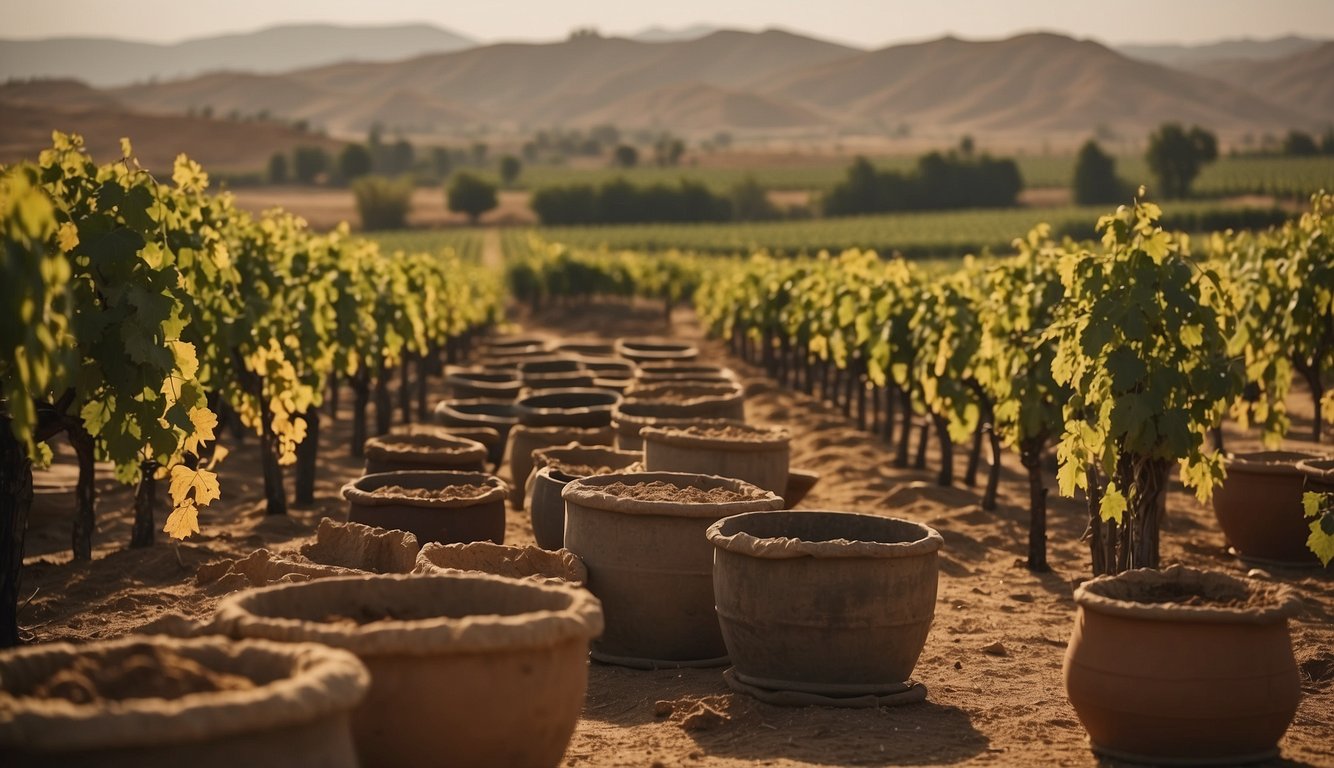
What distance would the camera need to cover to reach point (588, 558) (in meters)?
7.56

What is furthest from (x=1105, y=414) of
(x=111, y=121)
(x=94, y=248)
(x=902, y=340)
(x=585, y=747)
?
(x=111, y=121)

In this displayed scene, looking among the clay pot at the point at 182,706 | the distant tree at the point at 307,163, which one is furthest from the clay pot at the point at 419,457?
Answer: the distant tree at the point at 307,163

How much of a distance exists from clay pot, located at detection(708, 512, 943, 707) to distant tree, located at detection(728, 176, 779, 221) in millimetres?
84459

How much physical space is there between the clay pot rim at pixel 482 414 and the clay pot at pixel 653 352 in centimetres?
563

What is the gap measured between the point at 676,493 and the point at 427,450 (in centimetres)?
333

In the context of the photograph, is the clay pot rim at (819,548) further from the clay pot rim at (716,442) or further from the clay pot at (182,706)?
the clay pot at (182,706)

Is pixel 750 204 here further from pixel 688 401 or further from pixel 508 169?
pixel 688 401

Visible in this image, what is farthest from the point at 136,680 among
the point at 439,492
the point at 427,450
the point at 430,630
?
the point at 427,450

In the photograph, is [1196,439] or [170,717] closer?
[170,717]

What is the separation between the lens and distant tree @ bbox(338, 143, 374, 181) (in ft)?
403

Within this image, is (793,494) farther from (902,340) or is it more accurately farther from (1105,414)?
(902,340)

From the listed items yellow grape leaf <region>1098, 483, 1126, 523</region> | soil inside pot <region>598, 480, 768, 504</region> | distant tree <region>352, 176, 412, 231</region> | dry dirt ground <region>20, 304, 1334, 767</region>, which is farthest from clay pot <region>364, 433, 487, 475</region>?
distant tree <region>352, 176, 412, 231</region>

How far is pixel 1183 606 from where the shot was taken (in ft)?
19.2

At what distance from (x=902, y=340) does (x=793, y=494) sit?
5.09m
